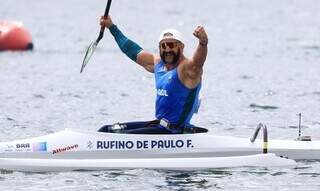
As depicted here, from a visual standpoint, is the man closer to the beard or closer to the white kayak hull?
the beard

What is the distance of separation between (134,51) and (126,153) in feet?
7.30

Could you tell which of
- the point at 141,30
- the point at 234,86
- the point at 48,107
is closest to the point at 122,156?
the point at 48,107

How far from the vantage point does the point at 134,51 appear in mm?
21422

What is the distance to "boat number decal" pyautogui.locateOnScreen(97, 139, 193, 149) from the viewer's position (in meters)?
20.1

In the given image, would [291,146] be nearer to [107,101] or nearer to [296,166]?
[296,166]

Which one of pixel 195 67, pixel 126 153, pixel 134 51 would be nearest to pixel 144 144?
pixel 126 153

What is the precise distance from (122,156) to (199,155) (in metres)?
1.39

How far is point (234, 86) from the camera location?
35969 mm

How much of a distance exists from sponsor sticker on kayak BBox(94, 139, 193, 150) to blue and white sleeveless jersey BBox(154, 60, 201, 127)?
379 millimetres

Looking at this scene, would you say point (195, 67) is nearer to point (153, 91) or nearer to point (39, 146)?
point (39, 146)

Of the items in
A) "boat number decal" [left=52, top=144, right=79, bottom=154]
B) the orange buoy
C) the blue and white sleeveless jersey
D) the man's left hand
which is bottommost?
"boat number decal" [left=52, top=144, right=79, bottom=154]

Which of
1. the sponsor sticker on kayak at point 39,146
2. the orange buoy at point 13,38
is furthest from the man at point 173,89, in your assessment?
the orange buoy at point 13,38

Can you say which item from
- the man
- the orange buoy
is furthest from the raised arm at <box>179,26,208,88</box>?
the orange buoy

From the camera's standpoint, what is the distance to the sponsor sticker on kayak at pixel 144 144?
20125 mm
